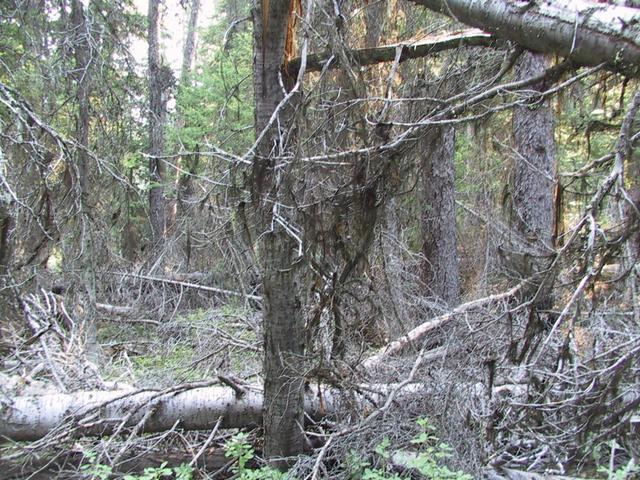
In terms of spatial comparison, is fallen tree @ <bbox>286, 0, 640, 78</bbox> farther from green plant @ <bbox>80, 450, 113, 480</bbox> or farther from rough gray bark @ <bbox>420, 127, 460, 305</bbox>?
rough gray bark @ <bbox>420, 127, 460, 305</bbox>

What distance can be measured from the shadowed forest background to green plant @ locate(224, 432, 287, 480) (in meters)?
0.03

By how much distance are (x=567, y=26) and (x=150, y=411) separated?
168 inches

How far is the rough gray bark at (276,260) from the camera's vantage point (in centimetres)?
295

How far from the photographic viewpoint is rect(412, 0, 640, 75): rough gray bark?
6.82ft

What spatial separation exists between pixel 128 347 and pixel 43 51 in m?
4.50

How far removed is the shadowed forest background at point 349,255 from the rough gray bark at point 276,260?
0.06 ft

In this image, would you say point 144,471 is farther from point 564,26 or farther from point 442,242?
point 442,242

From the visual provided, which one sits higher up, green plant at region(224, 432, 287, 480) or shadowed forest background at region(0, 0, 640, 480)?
shadowed forest background at region(0, 0, 640, 480)

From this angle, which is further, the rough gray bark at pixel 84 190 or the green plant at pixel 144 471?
the rough gray bark at pixel 84 190

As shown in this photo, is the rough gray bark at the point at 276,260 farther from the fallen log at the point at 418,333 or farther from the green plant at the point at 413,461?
the fallen log at the point at 418,333

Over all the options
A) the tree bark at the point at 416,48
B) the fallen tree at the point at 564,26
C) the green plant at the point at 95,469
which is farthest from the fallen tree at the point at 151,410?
the fallen tree at the point at 564,26

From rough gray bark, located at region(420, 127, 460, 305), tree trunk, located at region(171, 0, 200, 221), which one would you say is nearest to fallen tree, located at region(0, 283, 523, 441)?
tree trunk, located at region(171, 0, 200, 221)

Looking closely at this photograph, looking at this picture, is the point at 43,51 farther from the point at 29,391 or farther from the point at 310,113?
the point at 310,113

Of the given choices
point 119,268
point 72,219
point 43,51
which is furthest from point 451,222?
point 43,51
